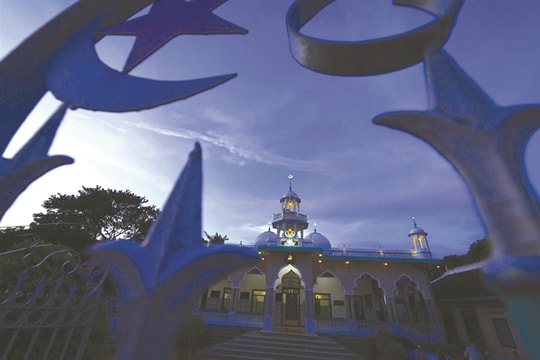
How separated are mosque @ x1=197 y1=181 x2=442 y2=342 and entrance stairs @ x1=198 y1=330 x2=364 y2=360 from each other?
1.48 m

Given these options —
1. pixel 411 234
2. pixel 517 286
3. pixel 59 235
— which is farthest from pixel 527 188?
pixel 59 235

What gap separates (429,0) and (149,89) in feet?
6.60

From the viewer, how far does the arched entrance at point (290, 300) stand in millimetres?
17828

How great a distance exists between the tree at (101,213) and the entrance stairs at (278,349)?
51.5 ft

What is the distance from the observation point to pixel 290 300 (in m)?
18.5

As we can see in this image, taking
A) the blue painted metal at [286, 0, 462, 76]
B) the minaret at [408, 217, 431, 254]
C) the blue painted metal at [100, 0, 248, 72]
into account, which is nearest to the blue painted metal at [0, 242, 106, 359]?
the blue painted metal at [100, 0, 248, 72]

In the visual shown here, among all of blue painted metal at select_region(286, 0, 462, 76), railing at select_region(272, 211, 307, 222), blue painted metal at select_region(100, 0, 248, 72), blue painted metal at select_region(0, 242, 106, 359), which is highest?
railing at select_region(272, 211, 307, 222)

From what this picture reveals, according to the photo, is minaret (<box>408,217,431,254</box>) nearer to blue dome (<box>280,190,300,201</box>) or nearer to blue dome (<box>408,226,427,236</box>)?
blue dome (<box>408,226,427,236</box>)

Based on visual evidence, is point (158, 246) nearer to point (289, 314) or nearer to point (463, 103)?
point (463, 103)

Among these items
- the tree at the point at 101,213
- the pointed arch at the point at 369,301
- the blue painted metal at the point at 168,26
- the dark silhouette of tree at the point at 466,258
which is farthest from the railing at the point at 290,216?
the blue painted metal at the point at 168,26

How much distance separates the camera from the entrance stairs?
35.1ft

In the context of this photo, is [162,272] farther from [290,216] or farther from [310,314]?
[290,216]

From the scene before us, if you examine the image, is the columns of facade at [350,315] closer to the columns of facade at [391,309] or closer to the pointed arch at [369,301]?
the columns of facade at [391,309]

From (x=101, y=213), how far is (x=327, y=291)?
70.5ft
